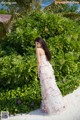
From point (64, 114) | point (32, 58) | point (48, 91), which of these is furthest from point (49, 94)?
point (32, 58)

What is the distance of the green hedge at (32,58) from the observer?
25.1 feet

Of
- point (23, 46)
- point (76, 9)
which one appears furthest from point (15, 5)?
point (23, 46)

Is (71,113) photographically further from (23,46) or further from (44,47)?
(23,46)

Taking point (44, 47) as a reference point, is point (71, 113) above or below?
below

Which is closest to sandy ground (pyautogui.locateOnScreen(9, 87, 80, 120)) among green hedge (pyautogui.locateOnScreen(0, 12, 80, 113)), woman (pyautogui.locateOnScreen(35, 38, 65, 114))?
woman (pyautogui.locateOnScreen(35, 38, 65, 114))

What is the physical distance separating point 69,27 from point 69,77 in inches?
67.9

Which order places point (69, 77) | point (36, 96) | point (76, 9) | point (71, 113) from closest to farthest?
point (71, 113), point (36, 96), point (69, 77), point (76, 9)

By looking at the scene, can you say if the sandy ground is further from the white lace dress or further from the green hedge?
the green hedge

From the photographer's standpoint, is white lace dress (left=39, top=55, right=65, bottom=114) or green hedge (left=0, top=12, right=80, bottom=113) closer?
white lace dress (left=39, top=55, right=65, bottom=114)

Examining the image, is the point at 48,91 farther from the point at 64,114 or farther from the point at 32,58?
the point at 32,58

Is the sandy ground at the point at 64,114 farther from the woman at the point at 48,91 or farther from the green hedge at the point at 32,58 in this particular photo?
the green hedge at the point at 32,58

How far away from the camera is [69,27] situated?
9609 millimetres

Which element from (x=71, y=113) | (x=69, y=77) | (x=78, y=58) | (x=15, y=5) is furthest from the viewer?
(x=15, y=5)

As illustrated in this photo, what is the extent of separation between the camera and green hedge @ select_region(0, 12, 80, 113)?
7.64 meters
